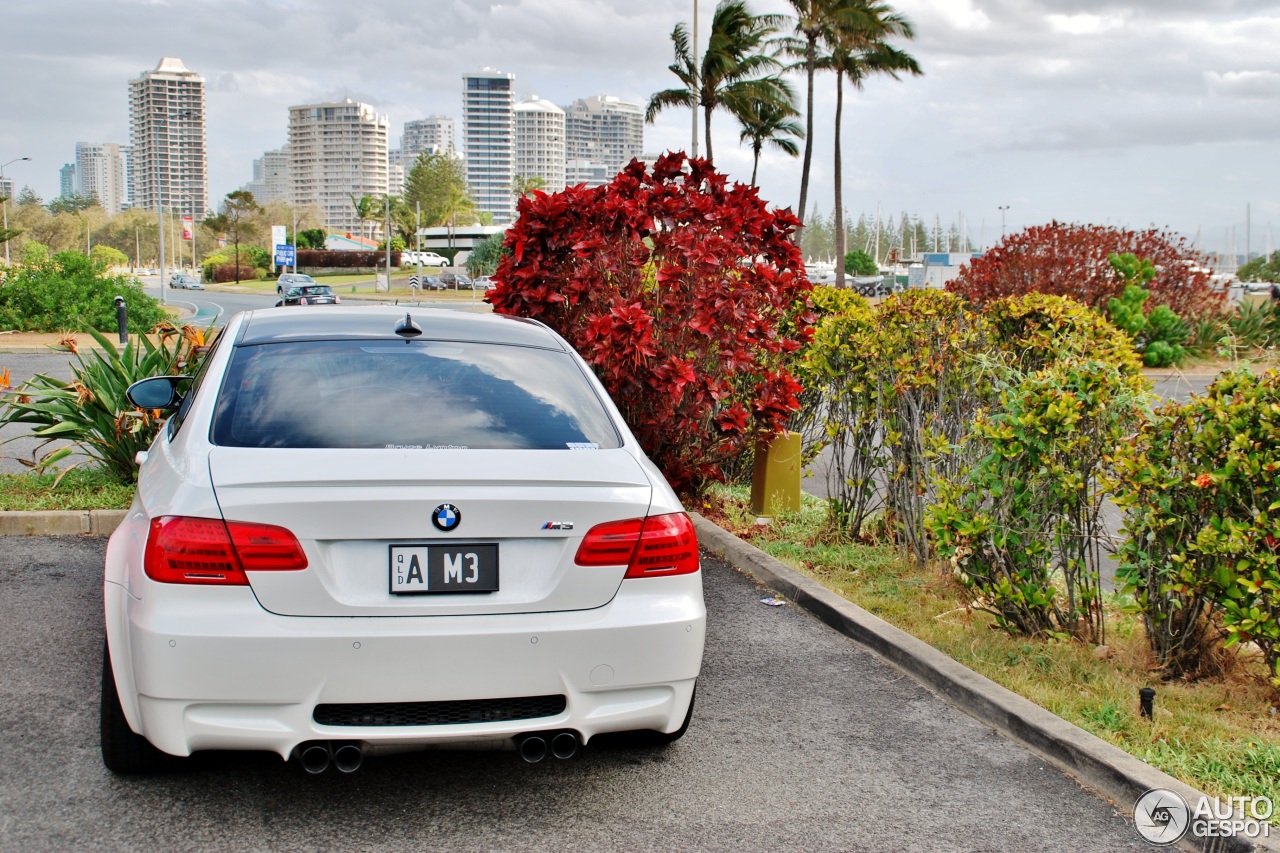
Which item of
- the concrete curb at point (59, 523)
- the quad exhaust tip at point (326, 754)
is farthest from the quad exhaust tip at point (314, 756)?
the concrete curb at point (59, 523)

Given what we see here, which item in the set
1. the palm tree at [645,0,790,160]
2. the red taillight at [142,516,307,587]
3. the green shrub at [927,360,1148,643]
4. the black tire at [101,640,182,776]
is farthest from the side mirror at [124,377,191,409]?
the palm tree at [645,0,790,160]

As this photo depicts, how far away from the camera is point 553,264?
8.75 meters

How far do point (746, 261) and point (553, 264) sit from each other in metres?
1.59

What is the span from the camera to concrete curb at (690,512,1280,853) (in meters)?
3.87

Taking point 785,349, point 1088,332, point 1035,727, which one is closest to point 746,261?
point 785,349

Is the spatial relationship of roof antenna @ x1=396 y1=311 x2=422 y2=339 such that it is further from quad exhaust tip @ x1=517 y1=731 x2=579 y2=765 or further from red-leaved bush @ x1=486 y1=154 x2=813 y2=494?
red-leaved bush @ x1=486 y1=154 x2=813 y2=494

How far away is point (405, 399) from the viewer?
4.07 meters

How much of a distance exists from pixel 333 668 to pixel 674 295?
527 centimetres

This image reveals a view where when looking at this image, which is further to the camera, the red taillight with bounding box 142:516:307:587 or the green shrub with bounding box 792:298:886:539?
the green shrub with bounding box 792:298:886:539

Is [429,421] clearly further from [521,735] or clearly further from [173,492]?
[521,735]

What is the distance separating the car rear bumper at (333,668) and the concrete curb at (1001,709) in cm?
174

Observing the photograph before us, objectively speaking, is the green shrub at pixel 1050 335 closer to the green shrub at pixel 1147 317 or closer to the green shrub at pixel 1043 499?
the green shrub at pixel 1043 499

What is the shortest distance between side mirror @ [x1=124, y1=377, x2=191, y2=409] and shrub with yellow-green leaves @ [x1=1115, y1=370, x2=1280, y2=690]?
4151mm

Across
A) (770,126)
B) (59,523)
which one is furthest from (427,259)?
(59,523)
